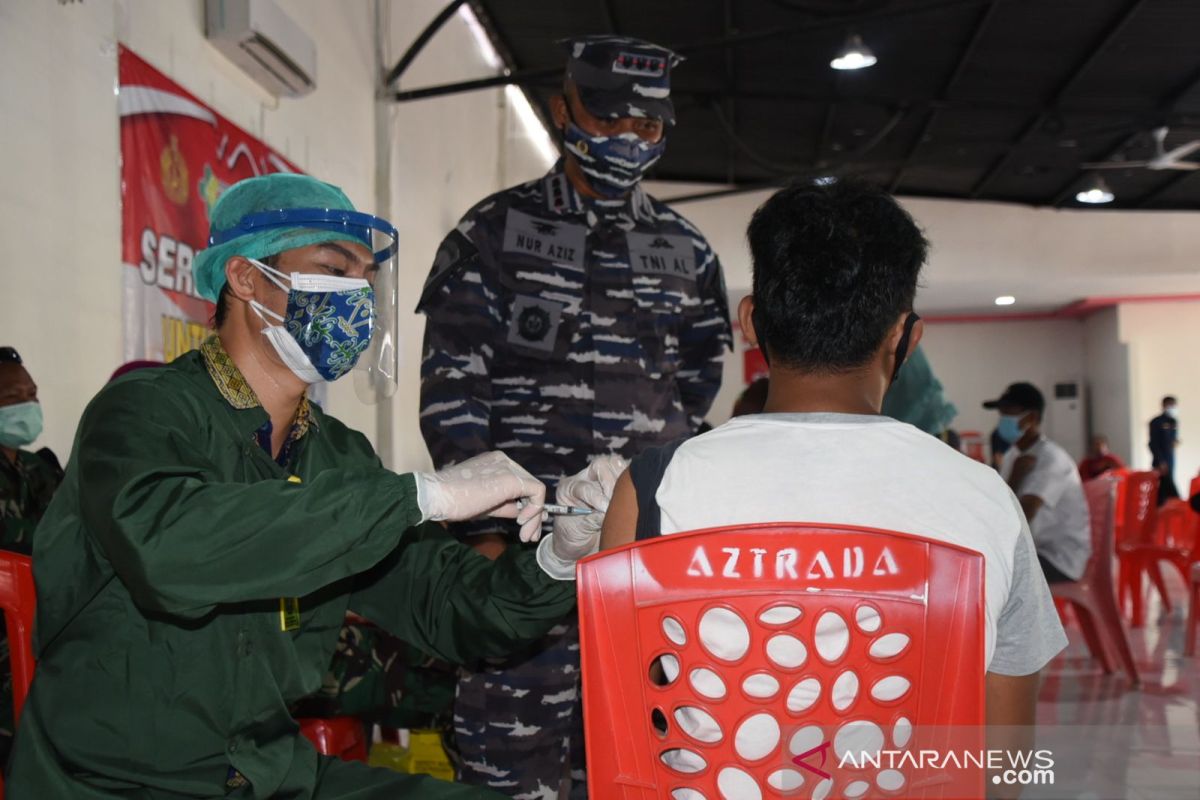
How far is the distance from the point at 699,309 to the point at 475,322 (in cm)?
52

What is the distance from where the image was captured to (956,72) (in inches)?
332

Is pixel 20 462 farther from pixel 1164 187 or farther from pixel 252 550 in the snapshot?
pixel 1164 187

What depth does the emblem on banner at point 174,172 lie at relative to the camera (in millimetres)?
3158

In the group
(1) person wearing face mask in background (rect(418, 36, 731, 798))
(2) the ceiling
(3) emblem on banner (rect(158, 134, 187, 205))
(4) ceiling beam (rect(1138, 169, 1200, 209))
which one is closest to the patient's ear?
(1) person wearing face mask in background (rect(418, 36, 731, 798))

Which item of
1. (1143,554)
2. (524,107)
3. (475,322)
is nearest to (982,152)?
(524,107)

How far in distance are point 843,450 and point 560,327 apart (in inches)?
42.0

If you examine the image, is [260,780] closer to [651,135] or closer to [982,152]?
[651,135]

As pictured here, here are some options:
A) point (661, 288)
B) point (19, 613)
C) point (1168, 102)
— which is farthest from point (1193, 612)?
point (1168, 102)

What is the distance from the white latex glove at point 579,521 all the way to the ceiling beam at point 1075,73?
23.9 ft

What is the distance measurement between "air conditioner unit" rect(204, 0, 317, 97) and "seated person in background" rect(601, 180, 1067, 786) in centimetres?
283

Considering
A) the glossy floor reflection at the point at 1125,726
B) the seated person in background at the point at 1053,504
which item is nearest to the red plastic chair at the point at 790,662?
the glossy floor reflection at the point at 1125,726

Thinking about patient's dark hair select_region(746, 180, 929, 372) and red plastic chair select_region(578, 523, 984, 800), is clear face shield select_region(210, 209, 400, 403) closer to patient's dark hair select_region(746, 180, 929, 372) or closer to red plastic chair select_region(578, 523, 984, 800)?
patient's dark hair select_region(746, 180, 929, 372)

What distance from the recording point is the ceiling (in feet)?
23.9

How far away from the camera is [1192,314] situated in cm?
1560
